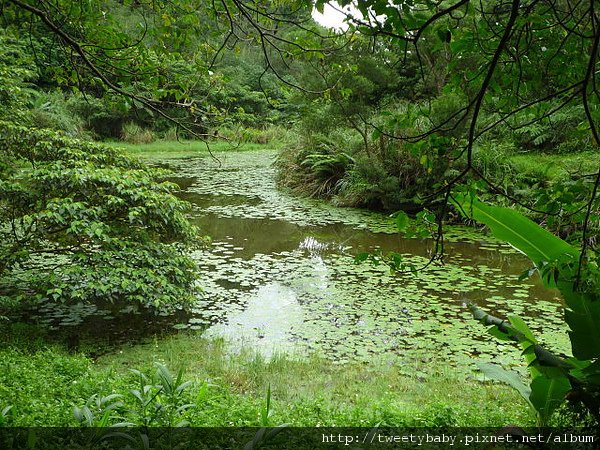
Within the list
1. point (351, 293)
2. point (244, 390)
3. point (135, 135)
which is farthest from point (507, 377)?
point (135, 135)

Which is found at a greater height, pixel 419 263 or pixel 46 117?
pixel 46 117

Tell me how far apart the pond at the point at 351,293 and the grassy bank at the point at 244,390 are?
0.34 metres

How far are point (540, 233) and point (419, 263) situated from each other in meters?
4.09

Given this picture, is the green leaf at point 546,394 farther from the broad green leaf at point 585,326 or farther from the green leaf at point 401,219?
the green leaf at point 401,219

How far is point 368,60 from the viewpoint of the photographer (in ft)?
35.2

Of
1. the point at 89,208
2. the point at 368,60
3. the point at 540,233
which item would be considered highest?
the point at 368,60

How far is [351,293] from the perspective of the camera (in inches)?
224

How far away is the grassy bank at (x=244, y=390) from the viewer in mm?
2598

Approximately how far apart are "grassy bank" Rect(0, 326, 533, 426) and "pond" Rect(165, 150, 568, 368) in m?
0.34

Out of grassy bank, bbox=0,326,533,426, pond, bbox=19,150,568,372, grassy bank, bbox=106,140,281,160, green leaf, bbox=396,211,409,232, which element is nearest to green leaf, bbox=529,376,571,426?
grassy bank, bbox=0,326,533,426

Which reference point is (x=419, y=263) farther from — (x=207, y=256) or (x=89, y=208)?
(x=89, y=208)

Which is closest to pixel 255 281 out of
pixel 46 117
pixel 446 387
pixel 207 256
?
pixel 207 256

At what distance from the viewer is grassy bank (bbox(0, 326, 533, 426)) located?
260cm

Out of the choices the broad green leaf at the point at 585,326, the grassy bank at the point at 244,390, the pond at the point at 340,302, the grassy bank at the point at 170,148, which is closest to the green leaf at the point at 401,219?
the broad green leaf at the point at 585,326
